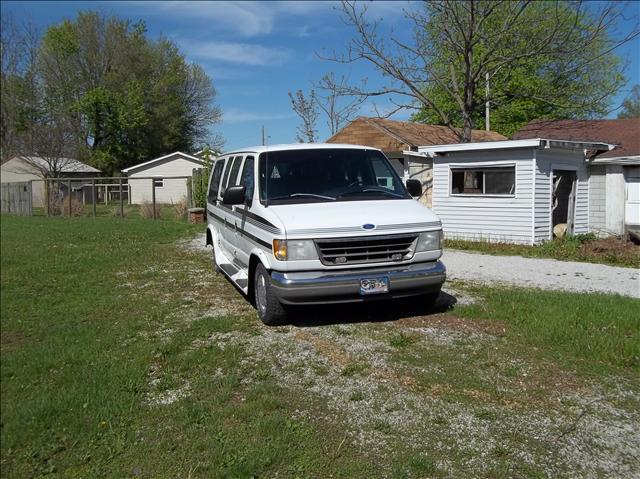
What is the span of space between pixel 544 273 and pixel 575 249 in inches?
141

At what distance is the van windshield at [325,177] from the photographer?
6.65m

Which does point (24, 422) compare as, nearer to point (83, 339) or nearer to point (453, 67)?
point (83, 339)

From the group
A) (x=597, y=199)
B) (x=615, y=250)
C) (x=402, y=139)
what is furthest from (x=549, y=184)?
(x=402, y=139)

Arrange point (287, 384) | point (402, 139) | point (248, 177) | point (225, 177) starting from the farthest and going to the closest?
point (402, 139), point (225, 177), point (248, 177), point (287, 384)

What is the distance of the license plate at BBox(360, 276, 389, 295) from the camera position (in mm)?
5867

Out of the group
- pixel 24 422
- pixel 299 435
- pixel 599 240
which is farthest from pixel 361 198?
pixel 599 240

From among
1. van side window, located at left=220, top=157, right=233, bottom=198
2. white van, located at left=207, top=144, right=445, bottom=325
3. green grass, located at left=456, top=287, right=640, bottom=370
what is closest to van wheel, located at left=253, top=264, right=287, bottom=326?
white van, located at left=207, top=144, right=445, bottom=325

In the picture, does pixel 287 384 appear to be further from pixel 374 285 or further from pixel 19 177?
pixel 19 177

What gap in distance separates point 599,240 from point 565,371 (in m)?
11.4

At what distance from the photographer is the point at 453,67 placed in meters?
20.6

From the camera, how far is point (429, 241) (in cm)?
624

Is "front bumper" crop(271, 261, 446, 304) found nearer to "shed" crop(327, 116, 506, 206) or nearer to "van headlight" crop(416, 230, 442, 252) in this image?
"van headlight" crop(416, 230, 442, 252)

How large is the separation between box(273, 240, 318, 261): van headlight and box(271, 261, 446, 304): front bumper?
170 mm

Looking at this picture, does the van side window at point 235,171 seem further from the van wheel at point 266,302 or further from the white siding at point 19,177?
the white siding at point 19,177
